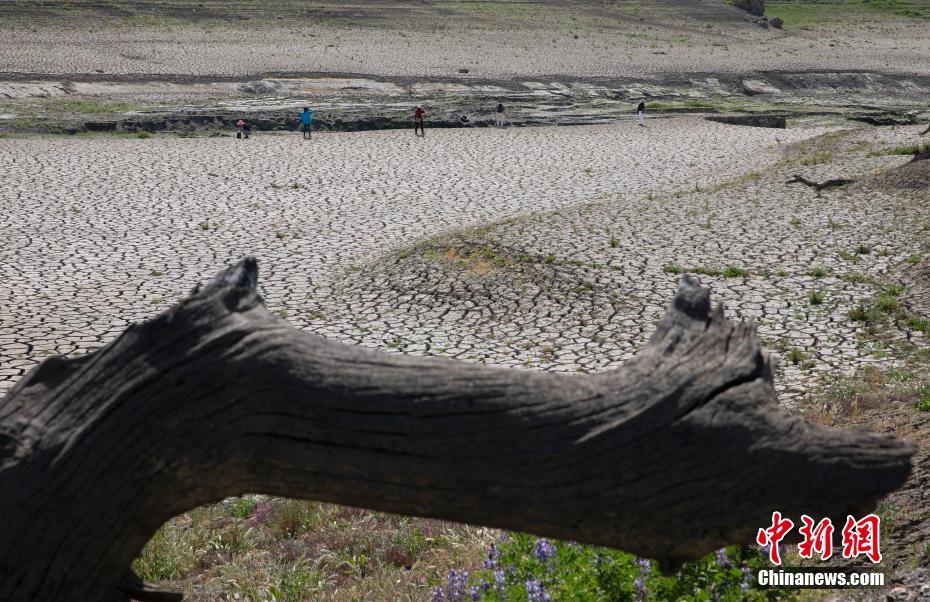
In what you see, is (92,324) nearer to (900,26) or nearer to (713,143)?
(713,143)

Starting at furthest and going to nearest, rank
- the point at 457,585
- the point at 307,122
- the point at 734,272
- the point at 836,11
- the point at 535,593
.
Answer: the point at 836,11 < the point at 307,122 < the point at 734,272 < the point at 457,585 < the point at 535,593

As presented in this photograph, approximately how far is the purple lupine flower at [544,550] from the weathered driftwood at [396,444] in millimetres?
2020

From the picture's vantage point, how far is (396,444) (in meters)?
2.13

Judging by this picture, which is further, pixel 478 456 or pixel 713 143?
pixel 713 143

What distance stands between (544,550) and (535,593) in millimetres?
428

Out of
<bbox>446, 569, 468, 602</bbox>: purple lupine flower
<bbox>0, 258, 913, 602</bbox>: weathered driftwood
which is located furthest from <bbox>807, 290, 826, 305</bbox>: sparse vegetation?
<bbox>0, 258, 913, 602</bbox>: weathered driftwood

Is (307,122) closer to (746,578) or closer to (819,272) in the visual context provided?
(819,272)

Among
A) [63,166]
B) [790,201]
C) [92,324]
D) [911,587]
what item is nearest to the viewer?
[911,587]

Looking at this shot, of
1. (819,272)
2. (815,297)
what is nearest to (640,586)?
(815,297)

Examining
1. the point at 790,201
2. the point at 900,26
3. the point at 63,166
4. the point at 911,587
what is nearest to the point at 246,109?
the point at 63,166

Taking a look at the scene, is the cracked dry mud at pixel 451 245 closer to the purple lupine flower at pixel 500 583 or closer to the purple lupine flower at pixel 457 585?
the purple lupine flower at pixel 457 585

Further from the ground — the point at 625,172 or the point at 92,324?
the point at 625,172

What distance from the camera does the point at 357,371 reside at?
85.8 inches

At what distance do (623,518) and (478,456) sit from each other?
1.15ft
